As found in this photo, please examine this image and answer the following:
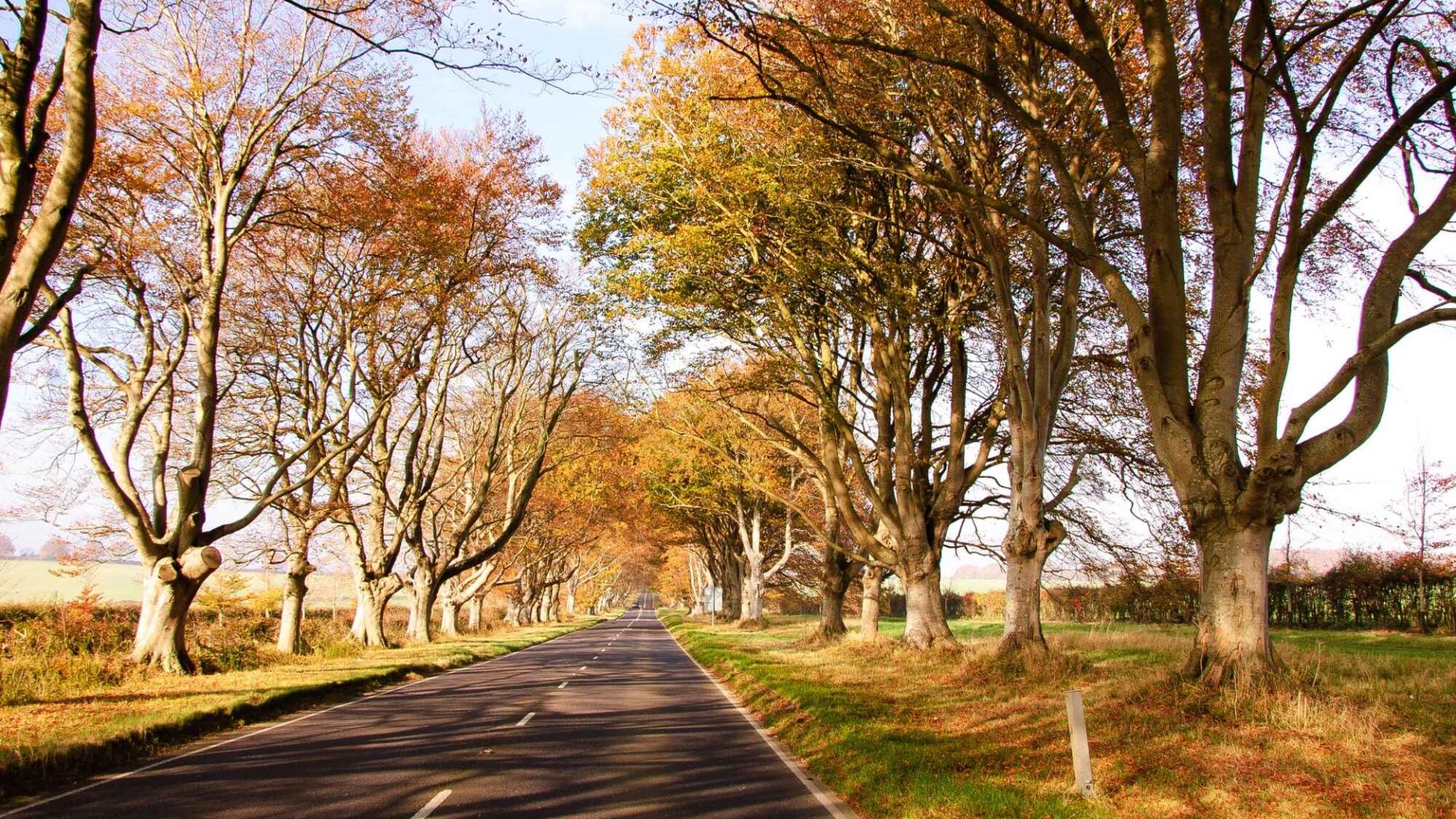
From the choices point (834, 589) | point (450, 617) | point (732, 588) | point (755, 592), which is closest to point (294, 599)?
point (834, 589)

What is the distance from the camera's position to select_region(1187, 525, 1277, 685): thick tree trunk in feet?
29.0

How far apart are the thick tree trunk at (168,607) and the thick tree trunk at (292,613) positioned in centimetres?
689

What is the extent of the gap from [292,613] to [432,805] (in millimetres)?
18375

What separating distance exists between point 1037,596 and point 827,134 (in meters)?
8.57

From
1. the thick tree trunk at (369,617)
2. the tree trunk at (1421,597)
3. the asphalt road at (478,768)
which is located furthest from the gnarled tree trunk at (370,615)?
the tree trunk at (1421,597)

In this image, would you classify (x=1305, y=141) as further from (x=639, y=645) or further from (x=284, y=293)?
(x=639, y=645)

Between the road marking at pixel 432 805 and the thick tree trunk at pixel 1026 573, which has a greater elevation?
the thick tree trunk at pixel 1026 573

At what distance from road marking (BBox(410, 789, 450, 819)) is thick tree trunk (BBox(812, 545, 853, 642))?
1994cm

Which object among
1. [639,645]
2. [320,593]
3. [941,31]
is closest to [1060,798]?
[941,31]

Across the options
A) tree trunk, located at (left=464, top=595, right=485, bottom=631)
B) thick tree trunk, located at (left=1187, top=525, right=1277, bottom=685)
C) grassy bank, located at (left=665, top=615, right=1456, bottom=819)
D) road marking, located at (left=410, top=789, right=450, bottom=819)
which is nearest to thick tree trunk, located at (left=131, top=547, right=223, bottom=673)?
grassy bank, located at (left=665, top=615, right=1456, bottom=819)

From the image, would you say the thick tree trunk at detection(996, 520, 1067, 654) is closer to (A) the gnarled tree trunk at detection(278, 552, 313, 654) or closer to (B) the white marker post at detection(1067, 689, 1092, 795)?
(B) the white marker post at detection(1067, 689, 1092, 795)

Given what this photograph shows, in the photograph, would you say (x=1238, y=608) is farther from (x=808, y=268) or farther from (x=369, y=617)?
(x=369, y=617)

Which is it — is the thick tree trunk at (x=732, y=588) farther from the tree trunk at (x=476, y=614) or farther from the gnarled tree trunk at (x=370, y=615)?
the gnarled tree trunk at (x=370, y=615)

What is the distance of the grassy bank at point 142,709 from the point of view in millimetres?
8219
